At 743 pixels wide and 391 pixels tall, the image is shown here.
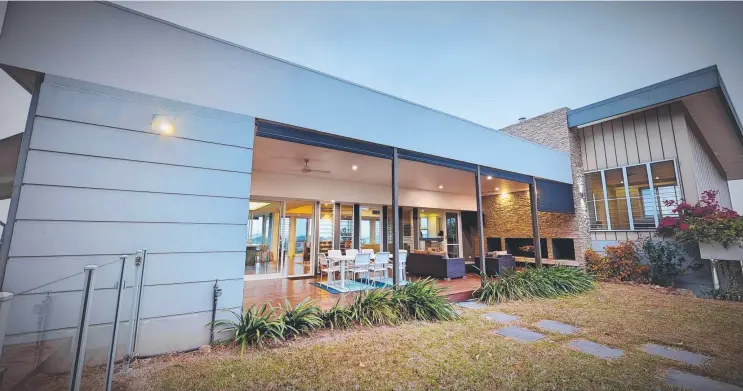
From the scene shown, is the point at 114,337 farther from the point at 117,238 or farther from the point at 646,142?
the point at 646,142

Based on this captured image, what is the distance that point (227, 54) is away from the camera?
389 centimetres

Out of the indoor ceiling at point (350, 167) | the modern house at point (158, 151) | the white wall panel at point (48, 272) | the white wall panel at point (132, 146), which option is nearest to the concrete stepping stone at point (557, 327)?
the modern house at point (158, 151)

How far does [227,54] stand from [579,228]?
35.1ft

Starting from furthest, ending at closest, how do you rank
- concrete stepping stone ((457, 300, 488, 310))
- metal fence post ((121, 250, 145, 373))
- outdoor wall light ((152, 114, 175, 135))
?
concrete stepping stone ((457, 300, 488, 310)), outdoor wall light ((152, 114, 175, 135)), metal fence post ((121, 250, 145, 373))

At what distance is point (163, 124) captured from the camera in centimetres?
337

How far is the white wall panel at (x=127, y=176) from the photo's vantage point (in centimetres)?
277

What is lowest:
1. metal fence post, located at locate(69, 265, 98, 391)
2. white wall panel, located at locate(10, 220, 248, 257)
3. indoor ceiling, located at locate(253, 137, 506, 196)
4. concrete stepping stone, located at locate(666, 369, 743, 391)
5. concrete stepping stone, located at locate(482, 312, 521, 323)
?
concrete stepping stone, located at locate(482, 312, 521, 323)

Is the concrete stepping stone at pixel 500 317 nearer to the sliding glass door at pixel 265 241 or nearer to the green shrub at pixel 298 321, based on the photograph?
the green shrub at pixel 298 321

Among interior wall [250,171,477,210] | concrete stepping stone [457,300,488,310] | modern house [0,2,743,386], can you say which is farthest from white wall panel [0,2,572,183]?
interior wall [250,171,477,210]

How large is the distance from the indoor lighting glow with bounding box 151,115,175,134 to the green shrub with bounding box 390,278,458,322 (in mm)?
3942

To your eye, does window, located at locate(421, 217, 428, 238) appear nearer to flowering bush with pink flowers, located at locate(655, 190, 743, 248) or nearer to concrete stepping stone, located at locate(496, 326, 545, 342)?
flowering bush with pink flowers, located at locate(655, 190, 743, 248)

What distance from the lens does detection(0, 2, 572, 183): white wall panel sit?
112 inches

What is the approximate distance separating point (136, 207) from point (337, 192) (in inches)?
243

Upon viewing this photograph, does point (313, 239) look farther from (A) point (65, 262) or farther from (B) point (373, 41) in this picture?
(B) point (373, 41)
